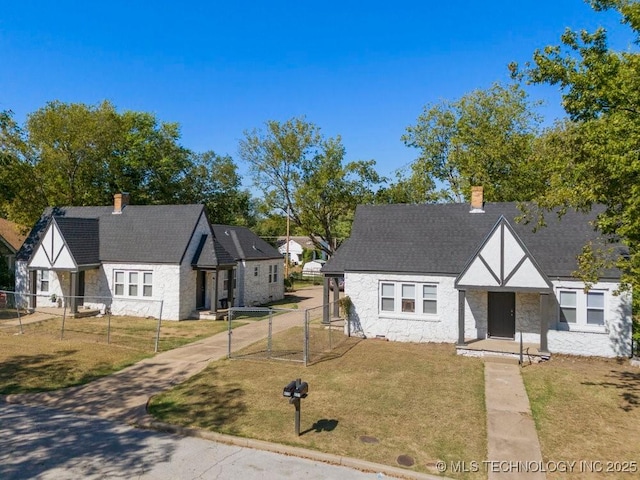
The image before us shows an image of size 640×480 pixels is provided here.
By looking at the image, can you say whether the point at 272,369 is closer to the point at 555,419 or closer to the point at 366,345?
the point at 366,345

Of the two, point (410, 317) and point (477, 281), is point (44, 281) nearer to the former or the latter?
point (410, 317)

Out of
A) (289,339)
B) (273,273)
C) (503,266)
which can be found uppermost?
(503,266)

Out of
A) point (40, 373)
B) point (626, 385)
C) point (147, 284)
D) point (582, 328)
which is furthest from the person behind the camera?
point (147, 284)

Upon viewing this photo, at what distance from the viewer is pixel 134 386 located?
1240cm

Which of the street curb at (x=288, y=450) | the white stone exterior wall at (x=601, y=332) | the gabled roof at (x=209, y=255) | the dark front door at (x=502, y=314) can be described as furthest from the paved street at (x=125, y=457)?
the gabled roof at (x=209, y=255)

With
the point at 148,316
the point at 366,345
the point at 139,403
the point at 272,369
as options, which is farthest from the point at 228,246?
the point at 139,403

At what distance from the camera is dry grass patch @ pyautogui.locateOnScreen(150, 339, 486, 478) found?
8773 mm

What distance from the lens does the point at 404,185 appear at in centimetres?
4219

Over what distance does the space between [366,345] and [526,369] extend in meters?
6.12

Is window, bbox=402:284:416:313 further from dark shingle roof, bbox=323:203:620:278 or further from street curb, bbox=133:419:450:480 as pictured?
street curb, bbox=133:419:450:480

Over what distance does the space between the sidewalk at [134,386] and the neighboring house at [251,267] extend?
10555mm

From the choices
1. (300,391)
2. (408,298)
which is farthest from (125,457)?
(408,298)

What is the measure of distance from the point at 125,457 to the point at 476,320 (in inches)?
558

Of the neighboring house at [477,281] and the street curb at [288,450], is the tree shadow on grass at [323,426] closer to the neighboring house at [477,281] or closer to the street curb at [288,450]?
the street curb at [288,450]
